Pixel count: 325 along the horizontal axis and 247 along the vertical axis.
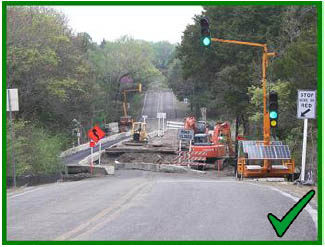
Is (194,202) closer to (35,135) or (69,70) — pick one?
(35,135)

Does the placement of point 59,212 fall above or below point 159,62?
below

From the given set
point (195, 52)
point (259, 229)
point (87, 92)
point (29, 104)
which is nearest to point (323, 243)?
point (259, 229)

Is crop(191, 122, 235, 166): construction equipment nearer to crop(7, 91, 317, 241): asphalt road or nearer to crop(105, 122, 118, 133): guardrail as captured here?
crop(7, 91, 317, 241): asphalt road

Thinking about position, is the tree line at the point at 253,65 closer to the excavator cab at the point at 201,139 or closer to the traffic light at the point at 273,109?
the excavator cab at the point at 201,139

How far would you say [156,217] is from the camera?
12641 millimetres

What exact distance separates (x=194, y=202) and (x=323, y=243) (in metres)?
6.65

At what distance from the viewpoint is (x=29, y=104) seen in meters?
41.8

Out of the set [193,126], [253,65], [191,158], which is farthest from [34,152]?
[253,65]

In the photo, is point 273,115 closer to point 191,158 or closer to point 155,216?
point 155,216

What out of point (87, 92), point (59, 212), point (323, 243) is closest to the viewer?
point (323, 243)

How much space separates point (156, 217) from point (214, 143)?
1311 inches

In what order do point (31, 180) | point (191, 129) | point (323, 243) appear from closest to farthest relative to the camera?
1. point (323, 243)
2. point (31, 180)
3. point (191, 129)

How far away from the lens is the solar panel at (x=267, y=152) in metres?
30.0

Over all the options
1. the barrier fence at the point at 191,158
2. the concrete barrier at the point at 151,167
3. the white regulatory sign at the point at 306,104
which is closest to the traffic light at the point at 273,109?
the white regulatory sign at the point at 306,104
